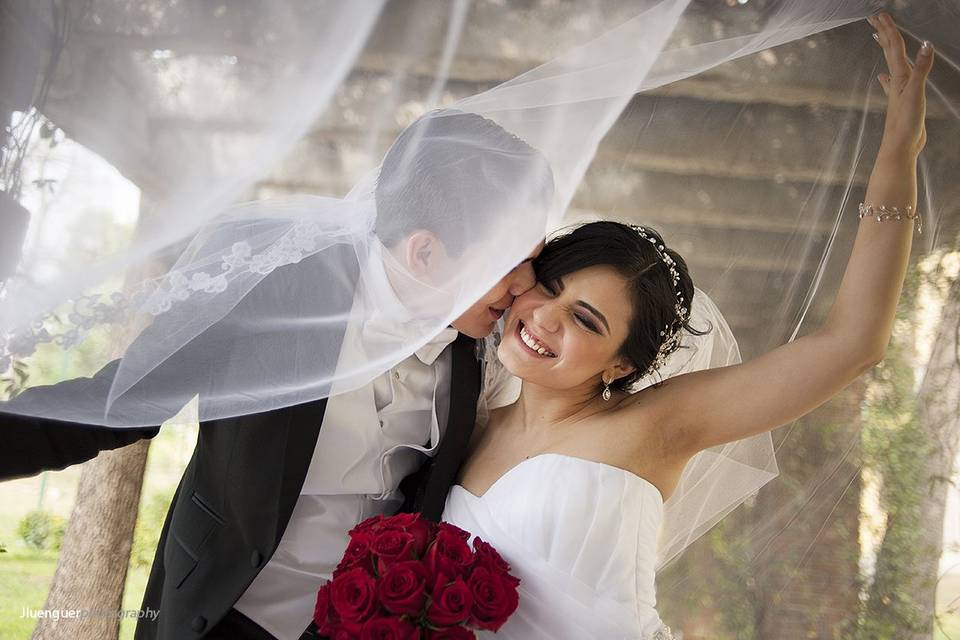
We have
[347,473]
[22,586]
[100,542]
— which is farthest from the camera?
[100,542]

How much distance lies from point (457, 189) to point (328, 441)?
2.78 feet

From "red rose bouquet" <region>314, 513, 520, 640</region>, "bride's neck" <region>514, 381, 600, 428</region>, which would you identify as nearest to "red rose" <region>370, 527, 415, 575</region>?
"red rose bouquet" <region>314, 513, 520, 640</region>

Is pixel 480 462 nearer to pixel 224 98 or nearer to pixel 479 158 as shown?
pixel 479 158

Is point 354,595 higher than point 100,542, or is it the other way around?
point 100,542

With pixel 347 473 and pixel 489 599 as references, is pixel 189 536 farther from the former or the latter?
pixel 489 599

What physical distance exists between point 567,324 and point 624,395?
354mm

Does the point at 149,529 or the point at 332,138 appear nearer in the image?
the point at 332,138

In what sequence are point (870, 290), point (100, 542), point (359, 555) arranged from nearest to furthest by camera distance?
1. point (359, 555)
2. point (870, 290)
3. point (100, 542)

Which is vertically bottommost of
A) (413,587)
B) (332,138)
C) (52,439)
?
(413,587)

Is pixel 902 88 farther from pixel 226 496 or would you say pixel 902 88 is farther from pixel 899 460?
pixel 226 496

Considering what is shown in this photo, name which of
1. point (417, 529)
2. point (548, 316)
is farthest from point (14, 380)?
point (548, 316)

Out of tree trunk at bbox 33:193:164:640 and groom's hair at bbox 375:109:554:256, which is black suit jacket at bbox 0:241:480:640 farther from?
tree trunk at bbox 33:193:164:640

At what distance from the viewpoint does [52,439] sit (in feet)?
6.45

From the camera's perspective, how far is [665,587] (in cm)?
321
